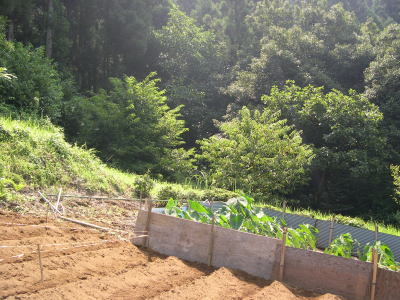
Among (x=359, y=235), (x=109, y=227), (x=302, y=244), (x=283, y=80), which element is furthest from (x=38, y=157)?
(x=283, y=80)

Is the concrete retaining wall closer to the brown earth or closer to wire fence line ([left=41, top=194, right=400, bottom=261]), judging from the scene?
the brown earth

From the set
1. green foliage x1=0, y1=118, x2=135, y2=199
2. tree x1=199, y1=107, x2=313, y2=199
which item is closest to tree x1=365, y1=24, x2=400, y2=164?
tree x1=199, y1=107, x2=313, y2=199

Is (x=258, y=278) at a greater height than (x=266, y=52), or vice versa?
(x=266, y=52)

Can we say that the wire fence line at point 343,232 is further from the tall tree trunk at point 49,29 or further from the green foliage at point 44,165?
the tall tree trunk at point 49,29

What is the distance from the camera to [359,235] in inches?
459

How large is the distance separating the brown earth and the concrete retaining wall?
0.61 ft

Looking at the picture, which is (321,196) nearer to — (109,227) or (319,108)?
(319,108)

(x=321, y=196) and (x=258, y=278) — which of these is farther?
(x=321, y=196)

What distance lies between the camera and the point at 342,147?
18625 mm

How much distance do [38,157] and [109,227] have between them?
2937mm

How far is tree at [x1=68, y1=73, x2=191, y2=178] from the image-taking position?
17156 mm

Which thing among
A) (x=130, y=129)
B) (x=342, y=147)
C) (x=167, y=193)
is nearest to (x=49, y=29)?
(x=130, y=129)

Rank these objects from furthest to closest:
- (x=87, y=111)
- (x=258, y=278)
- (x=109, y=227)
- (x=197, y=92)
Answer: (x=197, y=92) < (x=87, y=111) < (x=109, y=227) < (x=258, y=278)

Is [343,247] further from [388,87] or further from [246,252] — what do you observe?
[388,87]
